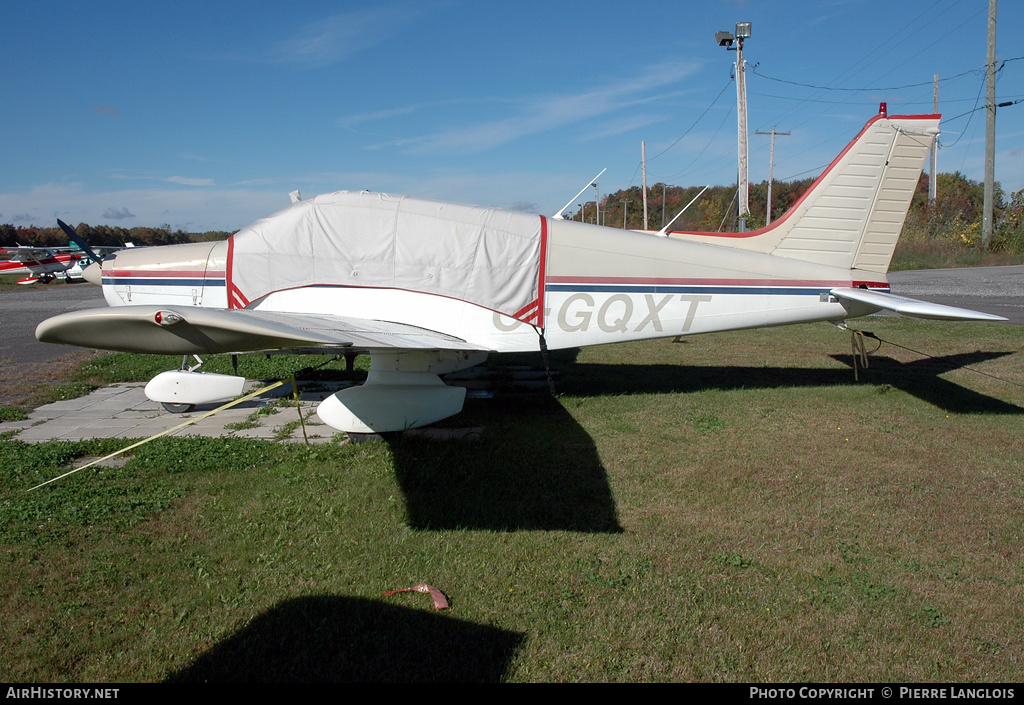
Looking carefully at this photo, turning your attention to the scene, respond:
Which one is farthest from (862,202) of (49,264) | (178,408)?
(49,264)

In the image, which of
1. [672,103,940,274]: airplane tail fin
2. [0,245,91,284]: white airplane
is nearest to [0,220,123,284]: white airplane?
[0,245,91,284]: white airplane

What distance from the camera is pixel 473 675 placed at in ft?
9.20

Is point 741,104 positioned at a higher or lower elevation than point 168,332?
higher

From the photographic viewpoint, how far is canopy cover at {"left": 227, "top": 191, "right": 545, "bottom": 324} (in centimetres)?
643

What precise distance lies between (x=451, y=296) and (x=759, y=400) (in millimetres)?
4034

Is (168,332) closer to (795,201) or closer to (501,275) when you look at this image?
(501,275)

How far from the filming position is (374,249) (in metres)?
6.44

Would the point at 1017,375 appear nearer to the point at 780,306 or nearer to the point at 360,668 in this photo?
the point at 780,306

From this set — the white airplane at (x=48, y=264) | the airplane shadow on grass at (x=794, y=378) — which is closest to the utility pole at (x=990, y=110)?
the airplane shadow on grass at (x=794, y=378)

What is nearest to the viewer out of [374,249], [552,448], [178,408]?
[552,448]

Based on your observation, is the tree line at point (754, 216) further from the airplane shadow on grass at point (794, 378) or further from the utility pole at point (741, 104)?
the airplane shadow on grass at point (794, 378)

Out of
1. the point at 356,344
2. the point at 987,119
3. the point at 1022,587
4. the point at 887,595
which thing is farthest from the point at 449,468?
the point at 987,119

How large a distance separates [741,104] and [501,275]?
Answer: 15.6 metres

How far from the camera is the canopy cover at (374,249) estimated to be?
6.43 meters
